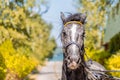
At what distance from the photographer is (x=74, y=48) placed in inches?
353

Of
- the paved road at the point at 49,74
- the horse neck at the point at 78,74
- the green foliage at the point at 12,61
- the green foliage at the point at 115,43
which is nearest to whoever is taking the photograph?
the horse neck at the point at 78,74

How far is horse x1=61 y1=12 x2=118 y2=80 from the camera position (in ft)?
29.1

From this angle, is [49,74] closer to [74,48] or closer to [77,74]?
[77,74]

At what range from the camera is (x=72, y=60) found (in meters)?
8.77

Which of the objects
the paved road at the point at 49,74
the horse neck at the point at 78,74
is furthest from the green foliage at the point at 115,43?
the horse neck at the point at 78,74

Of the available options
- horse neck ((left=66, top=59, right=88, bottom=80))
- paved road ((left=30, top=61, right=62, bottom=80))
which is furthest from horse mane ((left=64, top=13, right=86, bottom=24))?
paved road ((left=30, top=61, right=62, bottom=80))

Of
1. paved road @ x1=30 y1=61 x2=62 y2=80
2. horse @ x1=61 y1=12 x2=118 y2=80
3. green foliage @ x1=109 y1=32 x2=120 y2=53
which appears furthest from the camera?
paved road @ x1=30 y1=61 x2=62 y2=80

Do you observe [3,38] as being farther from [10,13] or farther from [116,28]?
[116,28]

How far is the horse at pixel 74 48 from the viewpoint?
29.1ft

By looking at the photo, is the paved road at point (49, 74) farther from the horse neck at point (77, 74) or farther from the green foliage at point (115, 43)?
the horse neck at point (77, 74)

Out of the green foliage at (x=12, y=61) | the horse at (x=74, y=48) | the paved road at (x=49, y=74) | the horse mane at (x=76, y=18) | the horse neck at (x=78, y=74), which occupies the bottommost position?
the paved road at (x=49, y=74)

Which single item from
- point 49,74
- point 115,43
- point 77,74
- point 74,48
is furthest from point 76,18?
point 49,74

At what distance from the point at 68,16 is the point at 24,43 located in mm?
30282

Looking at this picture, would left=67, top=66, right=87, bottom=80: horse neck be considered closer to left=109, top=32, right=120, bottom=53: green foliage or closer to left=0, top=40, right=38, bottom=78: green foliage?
left=0, top=40, right=38, bottom=78: green foliage
